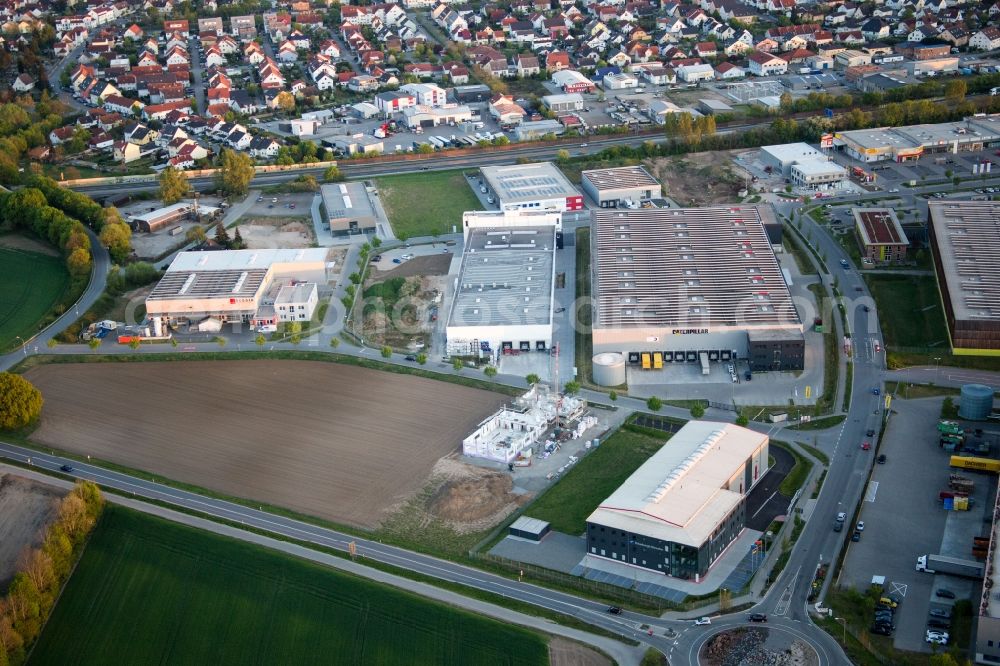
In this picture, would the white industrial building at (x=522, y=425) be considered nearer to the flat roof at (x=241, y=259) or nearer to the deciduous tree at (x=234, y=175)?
the flat roof at (x=241, y=259)

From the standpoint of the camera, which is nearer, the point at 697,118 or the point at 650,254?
the point at 650,254

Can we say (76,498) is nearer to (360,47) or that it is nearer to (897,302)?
(897,302)

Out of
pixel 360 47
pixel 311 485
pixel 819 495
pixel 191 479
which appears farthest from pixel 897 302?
pixel 360 47

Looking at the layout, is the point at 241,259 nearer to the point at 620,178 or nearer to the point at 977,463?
→ the point at 620,178

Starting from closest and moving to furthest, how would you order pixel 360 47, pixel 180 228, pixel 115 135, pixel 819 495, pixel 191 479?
pixel 819 495
pixel 191 479
pixel 180 228
pixel 115 135
pixel 360 47

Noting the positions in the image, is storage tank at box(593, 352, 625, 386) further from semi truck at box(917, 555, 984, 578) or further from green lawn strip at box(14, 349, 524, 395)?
semi truck at box(917, 555, 984, 578)

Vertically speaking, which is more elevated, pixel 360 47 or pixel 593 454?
pixel 360 47

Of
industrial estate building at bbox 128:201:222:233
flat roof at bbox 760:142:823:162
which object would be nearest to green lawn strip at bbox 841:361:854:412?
flat roof at bbox 760:142:823:162
